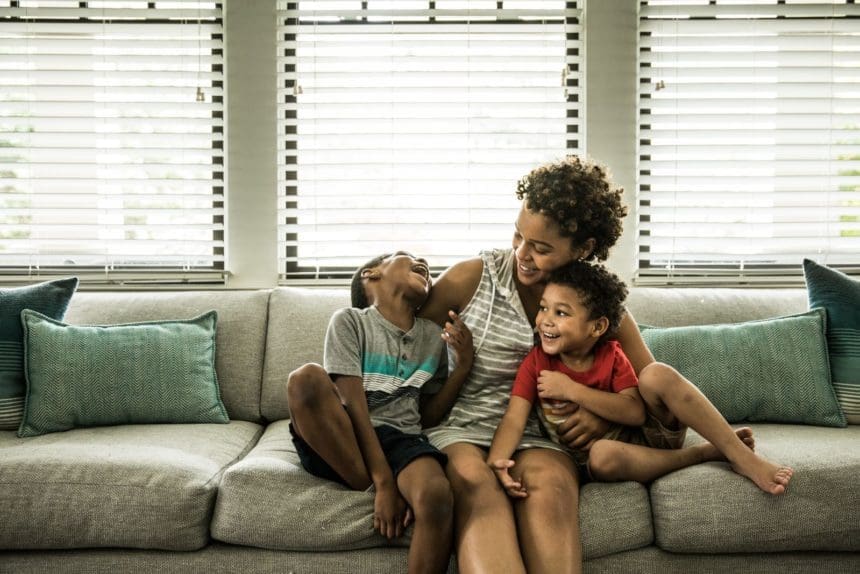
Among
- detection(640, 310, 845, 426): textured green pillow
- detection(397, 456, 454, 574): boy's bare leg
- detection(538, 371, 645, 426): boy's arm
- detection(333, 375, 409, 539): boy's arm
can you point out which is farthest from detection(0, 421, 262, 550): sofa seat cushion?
detection(640, 310, 845, 426): textured green pillow

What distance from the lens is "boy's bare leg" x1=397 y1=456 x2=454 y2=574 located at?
1.54 meters

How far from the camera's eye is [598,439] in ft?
5.85

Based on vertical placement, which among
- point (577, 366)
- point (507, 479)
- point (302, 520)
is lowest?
point (302, 520)

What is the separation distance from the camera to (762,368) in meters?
2.23

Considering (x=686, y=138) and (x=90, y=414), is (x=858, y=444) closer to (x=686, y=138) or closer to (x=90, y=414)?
(x=686, y=138)

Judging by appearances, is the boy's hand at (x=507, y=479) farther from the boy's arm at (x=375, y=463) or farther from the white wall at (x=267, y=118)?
the white wall at (x=267, y=118)

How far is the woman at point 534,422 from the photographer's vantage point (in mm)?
1540

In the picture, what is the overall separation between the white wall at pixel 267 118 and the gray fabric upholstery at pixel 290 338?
15.6 inches

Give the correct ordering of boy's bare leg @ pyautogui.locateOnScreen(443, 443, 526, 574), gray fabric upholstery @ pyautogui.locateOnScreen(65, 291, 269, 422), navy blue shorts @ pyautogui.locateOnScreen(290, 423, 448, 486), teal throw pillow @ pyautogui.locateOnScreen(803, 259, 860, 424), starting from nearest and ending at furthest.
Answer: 1. boy's bare leg @ pyautogui.locateOnScreen(443, 443, 526, 574)
2. navy blue shorts @ pyautogui.locateOnScreen(290, 423, 448, 486)
3. teal throw pillow @ pyautogui.locateOnScreen(803, 259, 860, 424)
4. gray fabric upholstery @ pyautogui.locateOnScreen(65, 291, 269, 422)

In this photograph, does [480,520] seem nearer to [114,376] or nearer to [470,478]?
[470,478]

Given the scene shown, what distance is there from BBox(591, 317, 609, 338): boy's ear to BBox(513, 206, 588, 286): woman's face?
0.60ft

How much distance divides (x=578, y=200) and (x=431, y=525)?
2.90 feet

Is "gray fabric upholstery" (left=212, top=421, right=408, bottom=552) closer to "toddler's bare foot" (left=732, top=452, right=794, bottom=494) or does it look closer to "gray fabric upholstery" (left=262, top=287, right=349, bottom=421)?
"gray fabric upholstery" (left=262, top=287, right=349, bottom=421)

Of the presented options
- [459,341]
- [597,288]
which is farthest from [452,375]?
[597,288]
